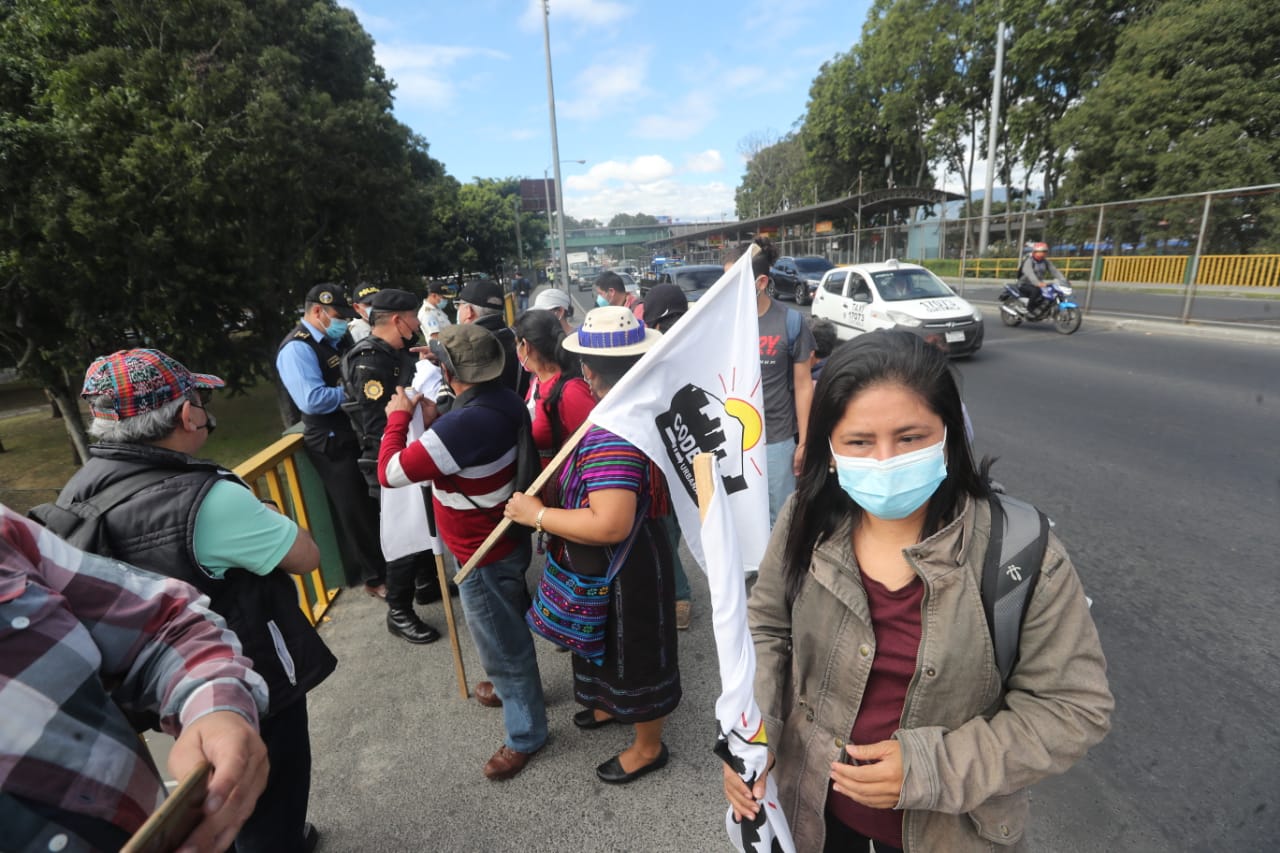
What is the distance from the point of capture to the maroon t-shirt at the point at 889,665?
1.27 m

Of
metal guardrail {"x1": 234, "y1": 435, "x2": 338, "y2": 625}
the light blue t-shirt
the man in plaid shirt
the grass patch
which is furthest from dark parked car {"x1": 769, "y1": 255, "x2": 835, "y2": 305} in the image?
the man in plaid shirt

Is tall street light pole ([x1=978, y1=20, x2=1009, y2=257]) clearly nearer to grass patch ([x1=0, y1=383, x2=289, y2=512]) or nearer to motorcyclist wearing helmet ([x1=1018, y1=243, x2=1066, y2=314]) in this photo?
motorcyclist wearing helmet ([x1=1018, y1=243, x2=1066, y2=314])

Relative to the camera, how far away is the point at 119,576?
1.21m

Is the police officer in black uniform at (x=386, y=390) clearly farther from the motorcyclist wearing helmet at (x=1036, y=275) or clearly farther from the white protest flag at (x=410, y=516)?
the motorcyclist wearing helmet at (x=1036, y=275)

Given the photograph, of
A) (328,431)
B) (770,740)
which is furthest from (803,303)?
(770,740)

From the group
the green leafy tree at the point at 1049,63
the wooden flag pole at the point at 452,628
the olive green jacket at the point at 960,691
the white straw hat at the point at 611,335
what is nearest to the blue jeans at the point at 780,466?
the white straw hat at the point at 611,335

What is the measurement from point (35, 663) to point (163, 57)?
596 inches

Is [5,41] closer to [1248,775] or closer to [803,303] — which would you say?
[1248,775]

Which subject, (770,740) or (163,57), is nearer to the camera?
(770,740)

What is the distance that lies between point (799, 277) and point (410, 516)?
19.0 metres

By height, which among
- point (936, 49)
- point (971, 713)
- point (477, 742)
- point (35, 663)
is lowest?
point (477, 742)

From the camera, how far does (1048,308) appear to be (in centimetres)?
Result: 1212

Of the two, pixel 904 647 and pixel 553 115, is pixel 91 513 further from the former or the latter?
pixel 553 115

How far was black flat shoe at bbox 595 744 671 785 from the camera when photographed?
239cm
